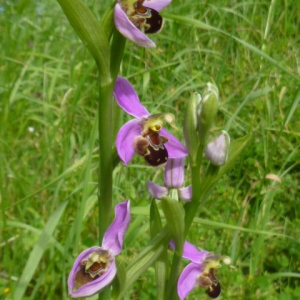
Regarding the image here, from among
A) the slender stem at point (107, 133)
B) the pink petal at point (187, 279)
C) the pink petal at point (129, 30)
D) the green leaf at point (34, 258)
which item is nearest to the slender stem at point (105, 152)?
the slender stem at point (107, 133)

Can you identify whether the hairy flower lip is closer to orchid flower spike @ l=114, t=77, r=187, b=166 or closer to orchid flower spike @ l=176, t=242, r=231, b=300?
orchid flower spike @ l=176, t=242, r=231, b=300

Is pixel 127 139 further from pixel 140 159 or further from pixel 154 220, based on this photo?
pixel 140 159

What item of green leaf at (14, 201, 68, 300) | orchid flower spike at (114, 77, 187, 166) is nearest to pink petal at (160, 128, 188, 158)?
orchid flower spike at (114, 77, 187, 166)

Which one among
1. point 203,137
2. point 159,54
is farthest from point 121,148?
point 159,54

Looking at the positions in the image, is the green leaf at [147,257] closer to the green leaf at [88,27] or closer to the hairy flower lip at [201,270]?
the hairy flower lip at [201,270]

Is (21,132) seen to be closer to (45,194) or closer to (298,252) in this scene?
(45,194)

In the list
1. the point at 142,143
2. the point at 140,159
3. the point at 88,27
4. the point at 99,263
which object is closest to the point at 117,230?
the point at 99,263

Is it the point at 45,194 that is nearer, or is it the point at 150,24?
the point at 150,24
